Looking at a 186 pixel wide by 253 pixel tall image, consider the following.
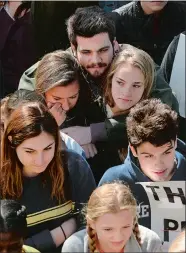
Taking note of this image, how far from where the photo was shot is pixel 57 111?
143 centimetres

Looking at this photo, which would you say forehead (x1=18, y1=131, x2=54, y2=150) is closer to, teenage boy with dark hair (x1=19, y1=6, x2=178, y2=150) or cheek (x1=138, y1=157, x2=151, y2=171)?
teenage boy with dark hair (x1=19, y1=6, x2=178, y2=150)

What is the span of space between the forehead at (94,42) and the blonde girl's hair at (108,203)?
37 cm

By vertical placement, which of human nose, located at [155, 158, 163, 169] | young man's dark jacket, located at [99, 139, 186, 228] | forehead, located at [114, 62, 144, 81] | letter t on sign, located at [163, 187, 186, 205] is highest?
forehead, located at [114, 62, 144, 81]

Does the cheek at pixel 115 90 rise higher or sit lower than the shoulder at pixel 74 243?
higher

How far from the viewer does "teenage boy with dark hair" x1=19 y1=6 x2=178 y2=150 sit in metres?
1.39

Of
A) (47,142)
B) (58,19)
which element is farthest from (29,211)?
(58,19)

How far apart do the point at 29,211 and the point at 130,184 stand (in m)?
0.28

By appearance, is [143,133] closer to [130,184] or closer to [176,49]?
[130,184]

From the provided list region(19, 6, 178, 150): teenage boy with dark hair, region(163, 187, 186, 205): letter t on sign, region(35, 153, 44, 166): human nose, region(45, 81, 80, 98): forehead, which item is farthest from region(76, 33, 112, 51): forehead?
region(163, 187, 186, 205): letter t on sign

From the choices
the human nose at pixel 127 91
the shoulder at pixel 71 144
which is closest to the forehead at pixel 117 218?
the shoulder at pixel 71 144

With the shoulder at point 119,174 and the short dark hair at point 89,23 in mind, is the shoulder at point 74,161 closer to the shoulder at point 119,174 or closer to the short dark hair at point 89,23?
the shoulder at point 119,174

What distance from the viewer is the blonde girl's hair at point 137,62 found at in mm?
1388

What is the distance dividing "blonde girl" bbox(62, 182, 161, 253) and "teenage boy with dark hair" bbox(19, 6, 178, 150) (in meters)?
0.18

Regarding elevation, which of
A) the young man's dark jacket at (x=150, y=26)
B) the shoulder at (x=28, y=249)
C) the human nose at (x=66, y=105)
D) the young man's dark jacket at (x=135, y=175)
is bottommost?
the shoulder at (x=28, y=249)
